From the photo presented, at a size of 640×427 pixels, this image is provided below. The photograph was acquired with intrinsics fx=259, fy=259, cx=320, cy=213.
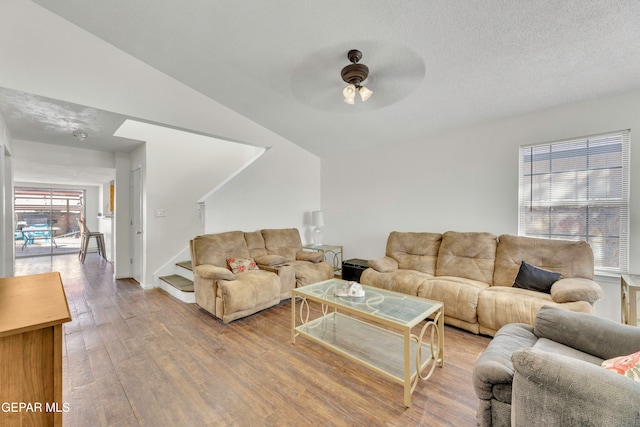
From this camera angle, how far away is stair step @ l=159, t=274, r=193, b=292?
3583 mm

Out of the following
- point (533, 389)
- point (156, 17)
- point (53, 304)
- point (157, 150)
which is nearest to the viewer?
point (533, 389)

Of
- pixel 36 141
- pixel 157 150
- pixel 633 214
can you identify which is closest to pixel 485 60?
pixel 633 214

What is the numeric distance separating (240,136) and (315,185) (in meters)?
1.97

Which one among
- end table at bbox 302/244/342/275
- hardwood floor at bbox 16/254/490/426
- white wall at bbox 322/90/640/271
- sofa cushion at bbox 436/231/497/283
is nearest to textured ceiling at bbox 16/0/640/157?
white wall at bbox 322/90/640/271

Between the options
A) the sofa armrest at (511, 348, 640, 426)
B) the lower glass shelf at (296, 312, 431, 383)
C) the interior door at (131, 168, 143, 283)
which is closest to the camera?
the sofa armrest at (511, 348, 640, 426)

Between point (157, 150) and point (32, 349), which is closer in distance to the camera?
point (32, 349)

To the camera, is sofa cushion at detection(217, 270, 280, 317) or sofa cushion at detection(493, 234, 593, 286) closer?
sofa cushion at detection(493, 234, 593, 286)

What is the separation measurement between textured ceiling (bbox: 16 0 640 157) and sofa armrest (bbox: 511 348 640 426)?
2.28 meters

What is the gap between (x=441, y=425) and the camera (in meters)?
1.54

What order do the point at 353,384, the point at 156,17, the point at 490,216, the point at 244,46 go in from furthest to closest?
1. the point at 490,216
2. the point at 244,46
3. the point at 156,17
4. the point at 353,384

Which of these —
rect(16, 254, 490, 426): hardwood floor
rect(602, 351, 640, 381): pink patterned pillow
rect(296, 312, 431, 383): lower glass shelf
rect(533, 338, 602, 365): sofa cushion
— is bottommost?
rect(16, 254, 490, 426): hardwood floor

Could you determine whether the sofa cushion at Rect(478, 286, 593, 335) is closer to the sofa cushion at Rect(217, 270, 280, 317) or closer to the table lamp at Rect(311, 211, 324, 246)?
the sofa cushion at Rect(217, 270, 280, 317)

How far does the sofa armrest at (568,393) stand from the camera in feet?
2.81

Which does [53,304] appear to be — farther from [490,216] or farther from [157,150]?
[490,216]
